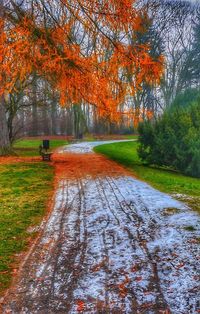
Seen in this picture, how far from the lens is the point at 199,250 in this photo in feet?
14.4

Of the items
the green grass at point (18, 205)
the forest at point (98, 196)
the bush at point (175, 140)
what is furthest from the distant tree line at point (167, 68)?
the green grass at point (18, 205)

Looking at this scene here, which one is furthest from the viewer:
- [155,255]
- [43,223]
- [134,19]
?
[134,19]

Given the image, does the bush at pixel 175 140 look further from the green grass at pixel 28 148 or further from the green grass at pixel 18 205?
the green grass at pixel 28 148

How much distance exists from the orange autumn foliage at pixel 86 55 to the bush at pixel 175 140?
2.82m

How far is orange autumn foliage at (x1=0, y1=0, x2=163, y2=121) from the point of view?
9633mm

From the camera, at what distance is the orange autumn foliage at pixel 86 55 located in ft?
31.6

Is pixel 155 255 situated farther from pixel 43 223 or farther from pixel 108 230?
pixel 43 223

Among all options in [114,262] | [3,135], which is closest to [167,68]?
[3,135]

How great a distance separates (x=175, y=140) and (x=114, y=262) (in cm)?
980

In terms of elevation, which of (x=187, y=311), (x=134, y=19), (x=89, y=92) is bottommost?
(x=187, y=311)

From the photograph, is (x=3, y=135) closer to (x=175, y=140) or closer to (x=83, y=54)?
(x=83, y=54)

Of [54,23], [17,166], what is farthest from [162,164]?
[54,23]

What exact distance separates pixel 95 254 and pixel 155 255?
2.45 feet

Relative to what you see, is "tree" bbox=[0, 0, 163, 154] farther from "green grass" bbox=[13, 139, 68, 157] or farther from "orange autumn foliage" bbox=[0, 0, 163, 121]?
"green grass" bbox=[13, 139, 68, 157]
